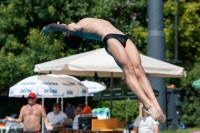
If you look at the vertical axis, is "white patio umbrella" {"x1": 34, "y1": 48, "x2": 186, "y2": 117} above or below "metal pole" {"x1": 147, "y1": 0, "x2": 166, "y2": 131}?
below

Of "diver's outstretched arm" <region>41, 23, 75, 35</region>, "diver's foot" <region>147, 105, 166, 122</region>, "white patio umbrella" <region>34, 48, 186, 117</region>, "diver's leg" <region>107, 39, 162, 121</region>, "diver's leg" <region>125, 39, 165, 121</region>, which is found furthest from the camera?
"white patio umbrella" <region>34, 48, 186, 117</region>

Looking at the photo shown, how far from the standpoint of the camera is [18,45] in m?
21.5

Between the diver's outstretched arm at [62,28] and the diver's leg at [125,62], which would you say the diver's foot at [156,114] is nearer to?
the diver's leg at [125,62]

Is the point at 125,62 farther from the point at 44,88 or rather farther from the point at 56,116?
the point at 56,116

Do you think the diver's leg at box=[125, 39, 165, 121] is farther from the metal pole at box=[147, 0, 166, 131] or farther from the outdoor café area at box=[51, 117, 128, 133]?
the metal pole at box=[147, 0, 166, 131]

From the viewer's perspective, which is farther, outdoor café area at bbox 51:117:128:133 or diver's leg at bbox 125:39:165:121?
outdoor café area at bbox 51:117:128:133

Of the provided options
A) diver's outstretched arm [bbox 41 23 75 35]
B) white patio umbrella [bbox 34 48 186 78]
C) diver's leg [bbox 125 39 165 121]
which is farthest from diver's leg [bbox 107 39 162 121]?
white patio umbrella [bbox 34 48 186 78]

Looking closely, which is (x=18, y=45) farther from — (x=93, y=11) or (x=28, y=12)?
(x=93, y=11)

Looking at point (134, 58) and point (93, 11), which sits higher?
point (93, 11)

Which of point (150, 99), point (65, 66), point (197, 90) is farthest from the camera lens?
point (197, 90)

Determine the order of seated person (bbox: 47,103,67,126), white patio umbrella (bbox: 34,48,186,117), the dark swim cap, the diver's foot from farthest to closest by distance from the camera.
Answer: seated person (bbox: 47,103,67,126), white patio umbrella (bbox: 34,48,186,117), the dark swim cap, the diver's foot

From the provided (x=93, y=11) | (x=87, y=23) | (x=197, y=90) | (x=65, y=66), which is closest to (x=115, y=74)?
(x=65, y=66)

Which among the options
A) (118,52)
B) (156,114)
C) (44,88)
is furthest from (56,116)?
(156,114)

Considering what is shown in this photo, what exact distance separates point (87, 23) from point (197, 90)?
15220mm
